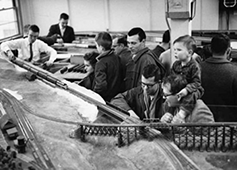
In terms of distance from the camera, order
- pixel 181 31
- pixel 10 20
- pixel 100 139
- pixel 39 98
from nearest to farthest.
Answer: pixel 100 139 → pixel 39 98 → pixel 181 31 → pixel 10 20

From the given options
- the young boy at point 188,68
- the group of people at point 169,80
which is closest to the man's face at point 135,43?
the group of people at point 169,80

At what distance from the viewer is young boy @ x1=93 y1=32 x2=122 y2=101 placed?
175 inches

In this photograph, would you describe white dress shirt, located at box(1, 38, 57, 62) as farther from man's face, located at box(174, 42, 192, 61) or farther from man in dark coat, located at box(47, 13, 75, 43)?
man's face, located at box(174, 42, 192, 61)

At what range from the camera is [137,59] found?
4352 mm

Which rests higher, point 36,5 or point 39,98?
point 36,5

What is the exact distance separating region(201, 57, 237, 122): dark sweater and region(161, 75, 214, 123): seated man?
0.63 metres

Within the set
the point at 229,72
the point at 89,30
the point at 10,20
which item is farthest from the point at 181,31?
the point at 10,20

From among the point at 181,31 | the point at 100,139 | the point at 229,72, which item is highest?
the point at 181,31

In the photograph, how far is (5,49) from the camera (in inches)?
227

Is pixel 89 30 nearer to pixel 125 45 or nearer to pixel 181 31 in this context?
pixel 125 45

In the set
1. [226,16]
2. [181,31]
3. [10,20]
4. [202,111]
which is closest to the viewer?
[202,111]

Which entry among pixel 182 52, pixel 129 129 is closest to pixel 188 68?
pixel 182 52

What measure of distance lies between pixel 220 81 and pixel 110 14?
21.4 ft

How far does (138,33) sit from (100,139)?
6.90 feet
